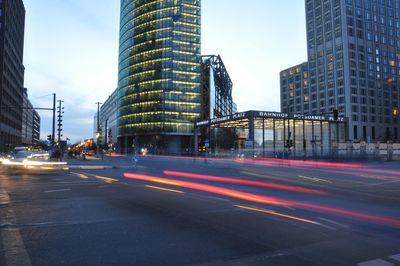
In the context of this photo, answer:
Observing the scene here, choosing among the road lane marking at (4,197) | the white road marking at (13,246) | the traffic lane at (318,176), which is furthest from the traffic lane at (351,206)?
the road lane marking at (4,197)

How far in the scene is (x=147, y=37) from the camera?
118 m

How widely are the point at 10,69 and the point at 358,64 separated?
346 ft

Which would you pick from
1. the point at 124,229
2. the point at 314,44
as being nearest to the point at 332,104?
the point at 314,44

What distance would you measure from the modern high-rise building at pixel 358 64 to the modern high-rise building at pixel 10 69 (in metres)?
92.2

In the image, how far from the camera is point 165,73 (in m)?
115

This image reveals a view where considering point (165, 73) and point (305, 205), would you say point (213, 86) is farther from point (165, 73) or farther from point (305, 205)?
point (305, 205)

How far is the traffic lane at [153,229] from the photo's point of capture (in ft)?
19.7

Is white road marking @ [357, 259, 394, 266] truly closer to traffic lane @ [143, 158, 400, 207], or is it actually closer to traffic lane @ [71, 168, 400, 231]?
traffic lane @ [71, 168, 400, 231]

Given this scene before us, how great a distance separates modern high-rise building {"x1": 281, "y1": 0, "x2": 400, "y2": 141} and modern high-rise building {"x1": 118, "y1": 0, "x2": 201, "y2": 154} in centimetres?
4331

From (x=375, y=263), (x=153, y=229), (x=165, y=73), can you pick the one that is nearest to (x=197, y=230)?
(x=153, y=229)

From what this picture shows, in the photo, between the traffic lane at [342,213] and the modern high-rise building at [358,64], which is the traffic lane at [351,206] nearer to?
the traffic lane at [342,213]

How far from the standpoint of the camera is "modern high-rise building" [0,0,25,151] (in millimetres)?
89562

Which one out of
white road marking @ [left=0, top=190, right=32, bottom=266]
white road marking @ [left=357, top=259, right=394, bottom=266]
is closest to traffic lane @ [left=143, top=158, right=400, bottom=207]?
white road marking @ [left=357, top=259, right=394, bottom=266]

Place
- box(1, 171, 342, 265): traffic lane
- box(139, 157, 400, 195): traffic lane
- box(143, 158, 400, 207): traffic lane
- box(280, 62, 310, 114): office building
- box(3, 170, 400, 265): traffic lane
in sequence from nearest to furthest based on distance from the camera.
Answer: box(1, 171, 342, 265): traffic lane
box(3, 170, 400, 265): traffic lane
box(143, 158, 400, 207): traffic lane
box(139, 157, 400, 195): traffic lane
box(280, 62, 310, 114): office building
